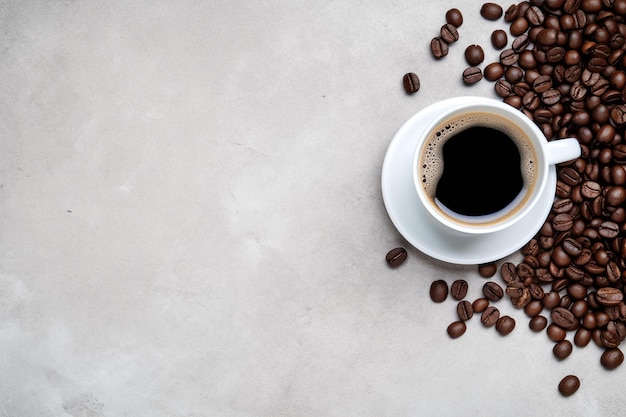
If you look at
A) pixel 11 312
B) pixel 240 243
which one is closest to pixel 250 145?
pixel 240 243

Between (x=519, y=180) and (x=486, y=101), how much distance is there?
168mm

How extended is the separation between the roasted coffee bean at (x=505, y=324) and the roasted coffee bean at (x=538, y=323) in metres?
0.04

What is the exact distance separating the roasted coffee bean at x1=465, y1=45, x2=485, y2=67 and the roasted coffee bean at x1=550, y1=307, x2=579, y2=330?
A: 1.91 ft

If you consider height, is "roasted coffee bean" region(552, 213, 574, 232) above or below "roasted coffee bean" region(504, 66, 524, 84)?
below

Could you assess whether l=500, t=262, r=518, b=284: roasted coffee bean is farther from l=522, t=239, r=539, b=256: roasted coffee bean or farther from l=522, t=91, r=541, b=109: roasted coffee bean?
l=522, t=91, r=541, b=109: roasted coffee bean

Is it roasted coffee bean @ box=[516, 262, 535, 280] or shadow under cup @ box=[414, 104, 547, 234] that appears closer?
shadow under cup @ box=[414, 104, 547, 234]

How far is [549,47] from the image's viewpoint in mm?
1518

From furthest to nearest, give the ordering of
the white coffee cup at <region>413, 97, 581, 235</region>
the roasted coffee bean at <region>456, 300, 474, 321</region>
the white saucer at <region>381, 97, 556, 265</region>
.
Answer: the roasted coffee bean at <region>456, 300, 474, 321</region>
the white saucer at <region>381, 97, 556, 265</region>
the white coffee cup at <region>413, 97, 581, 235</region>

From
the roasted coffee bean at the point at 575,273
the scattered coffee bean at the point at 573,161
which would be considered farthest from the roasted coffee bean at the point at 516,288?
the roasted coffee bean at the point at 575,273

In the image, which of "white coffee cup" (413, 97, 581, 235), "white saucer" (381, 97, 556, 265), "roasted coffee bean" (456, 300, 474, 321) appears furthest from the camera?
"roasted coffee bean" (456, 300, 474, 321)

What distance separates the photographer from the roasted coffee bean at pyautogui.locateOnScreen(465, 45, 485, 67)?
1535mm

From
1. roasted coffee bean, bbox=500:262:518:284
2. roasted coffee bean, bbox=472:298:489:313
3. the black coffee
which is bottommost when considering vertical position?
roasted coffee bean, bbox=472:298:489:313

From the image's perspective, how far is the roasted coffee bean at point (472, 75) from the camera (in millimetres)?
1537

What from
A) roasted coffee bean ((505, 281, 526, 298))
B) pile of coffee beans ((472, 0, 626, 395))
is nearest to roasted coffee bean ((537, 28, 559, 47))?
pile of coffee beans ((472, 0, 626, 395))
